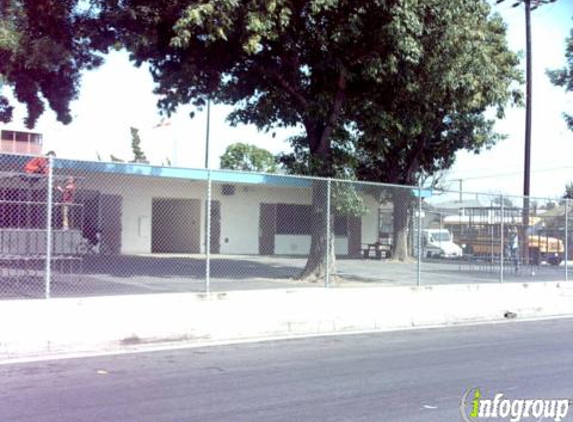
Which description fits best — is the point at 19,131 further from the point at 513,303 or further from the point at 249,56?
the point at 513,303

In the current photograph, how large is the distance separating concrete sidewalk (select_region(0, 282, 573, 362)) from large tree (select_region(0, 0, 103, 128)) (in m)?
7.29

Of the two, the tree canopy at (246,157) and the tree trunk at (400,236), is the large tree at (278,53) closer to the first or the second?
the tree trunk at (400,236)

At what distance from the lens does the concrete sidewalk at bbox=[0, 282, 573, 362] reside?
28.3 ft

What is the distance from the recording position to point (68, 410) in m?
5.89

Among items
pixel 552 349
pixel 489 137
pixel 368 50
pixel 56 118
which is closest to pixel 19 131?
pixel 56 118

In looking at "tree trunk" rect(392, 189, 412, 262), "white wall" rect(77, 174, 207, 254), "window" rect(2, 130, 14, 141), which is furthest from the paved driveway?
"window" rect(2, 130, 14, 141)

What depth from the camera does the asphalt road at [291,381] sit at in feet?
19.4

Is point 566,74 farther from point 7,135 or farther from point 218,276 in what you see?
point 7,135

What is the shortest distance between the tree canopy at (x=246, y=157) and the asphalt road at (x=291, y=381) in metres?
52.5

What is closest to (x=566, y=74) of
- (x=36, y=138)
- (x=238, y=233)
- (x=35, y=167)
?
(x=238, y=233)

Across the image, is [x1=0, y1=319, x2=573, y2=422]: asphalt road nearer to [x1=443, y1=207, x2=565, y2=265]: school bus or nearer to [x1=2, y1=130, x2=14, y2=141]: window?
[x1=443, y1=207, x2=565, y2=265]: school bus

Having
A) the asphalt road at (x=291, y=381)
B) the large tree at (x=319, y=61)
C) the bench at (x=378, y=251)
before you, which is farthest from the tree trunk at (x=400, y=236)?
the asphalt road at (x=291, y=381)

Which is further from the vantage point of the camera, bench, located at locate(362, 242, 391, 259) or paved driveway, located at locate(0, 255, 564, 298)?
bench, located at locate(362, 242, 391, 259)

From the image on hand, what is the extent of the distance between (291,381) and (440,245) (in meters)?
15.9
